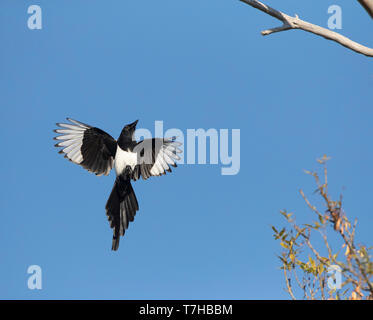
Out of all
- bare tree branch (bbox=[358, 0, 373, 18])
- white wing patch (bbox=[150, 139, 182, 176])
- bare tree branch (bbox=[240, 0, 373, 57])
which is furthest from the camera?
white wing patch (bbox=[150, 139, 182, 176])

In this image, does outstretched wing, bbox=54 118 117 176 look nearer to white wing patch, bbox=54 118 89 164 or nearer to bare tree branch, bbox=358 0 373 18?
white wing patch, bbox=54 118 89 164

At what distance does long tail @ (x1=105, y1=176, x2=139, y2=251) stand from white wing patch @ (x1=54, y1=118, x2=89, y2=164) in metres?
0.50

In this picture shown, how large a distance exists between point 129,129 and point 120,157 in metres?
0.30

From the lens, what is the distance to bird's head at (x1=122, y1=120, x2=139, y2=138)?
14.4 feet

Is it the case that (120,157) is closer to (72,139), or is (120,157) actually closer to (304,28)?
(72,139)

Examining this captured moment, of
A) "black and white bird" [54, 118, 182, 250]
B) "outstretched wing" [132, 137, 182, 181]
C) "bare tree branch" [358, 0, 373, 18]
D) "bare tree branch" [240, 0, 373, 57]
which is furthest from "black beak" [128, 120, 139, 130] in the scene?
"bare tree branch" [358, 0, 373, 18]

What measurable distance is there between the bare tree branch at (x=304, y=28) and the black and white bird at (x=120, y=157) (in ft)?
4.80

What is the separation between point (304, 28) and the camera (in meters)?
3.74

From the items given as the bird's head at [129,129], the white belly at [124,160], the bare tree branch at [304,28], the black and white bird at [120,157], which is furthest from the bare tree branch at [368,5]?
the white belly at [124,160]

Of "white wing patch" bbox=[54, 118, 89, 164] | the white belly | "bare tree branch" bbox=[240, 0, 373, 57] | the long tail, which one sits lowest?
the long tail

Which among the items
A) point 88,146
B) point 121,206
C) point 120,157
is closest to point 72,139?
point 88,146
